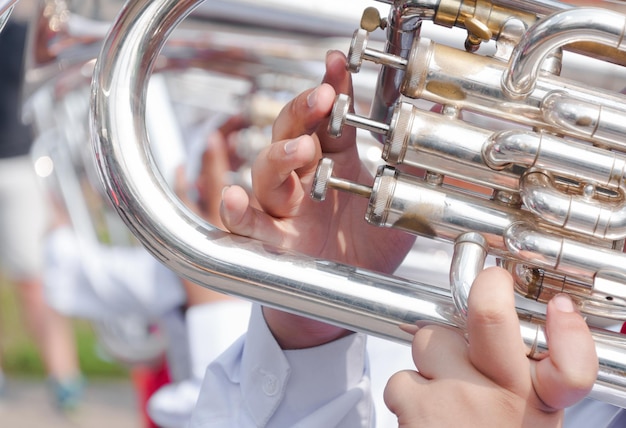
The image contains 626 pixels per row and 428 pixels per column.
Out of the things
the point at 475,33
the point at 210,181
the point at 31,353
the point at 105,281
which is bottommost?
the point at 31,353

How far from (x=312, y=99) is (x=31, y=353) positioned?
9.13ft

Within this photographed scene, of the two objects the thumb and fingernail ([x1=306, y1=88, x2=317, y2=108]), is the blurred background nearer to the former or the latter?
fingernail ([x1=306, y1=88, x2=317, y2=108])

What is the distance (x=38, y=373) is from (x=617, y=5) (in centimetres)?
288

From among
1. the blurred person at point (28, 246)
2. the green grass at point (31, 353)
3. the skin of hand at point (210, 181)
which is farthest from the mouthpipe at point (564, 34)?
the green grass at point (31, 353)

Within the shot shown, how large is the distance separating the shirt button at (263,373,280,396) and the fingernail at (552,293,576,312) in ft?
1.04

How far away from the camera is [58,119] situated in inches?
83.3

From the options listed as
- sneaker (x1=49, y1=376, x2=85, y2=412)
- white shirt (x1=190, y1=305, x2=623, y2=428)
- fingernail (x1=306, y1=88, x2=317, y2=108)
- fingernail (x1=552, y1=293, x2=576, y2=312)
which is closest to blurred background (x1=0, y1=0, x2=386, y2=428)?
sneaker (x1=49, y1=376, x2=85, y2=412)

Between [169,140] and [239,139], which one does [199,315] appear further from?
[169,140]

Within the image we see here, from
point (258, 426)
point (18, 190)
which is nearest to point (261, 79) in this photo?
point (258, 426)

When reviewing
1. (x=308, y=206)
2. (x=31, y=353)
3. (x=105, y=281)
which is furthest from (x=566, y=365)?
(x=31, y=353)

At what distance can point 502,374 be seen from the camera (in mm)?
540

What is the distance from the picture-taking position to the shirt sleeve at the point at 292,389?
78 cm

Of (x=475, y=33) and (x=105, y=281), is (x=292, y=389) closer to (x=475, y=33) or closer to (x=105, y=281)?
(x=475, y=33)

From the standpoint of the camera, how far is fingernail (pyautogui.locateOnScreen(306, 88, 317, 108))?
2.11 ft
